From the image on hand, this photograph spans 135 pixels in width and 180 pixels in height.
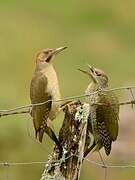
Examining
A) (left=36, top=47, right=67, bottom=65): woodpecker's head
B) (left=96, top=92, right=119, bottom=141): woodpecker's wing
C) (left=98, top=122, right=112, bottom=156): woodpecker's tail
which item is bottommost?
(left=98, top=122, right=112, bottom=156): woodpecker's tail

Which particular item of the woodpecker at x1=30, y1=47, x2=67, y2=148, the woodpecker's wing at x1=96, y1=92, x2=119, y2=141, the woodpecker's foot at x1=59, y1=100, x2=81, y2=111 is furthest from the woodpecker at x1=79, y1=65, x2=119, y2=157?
the woodpecker at x1=30, y1=47, x2=67, y2=148

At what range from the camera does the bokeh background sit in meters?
16.0

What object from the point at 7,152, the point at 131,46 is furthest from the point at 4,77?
the point at 7,152

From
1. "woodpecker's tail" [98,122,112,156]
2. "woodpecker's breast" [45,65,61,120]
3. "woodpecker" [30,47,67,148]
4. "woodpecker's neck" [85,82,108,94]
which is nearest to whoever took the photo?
"woodpecker's tail" [98,122,112,156]

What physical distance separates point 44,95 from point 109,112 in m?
1.03

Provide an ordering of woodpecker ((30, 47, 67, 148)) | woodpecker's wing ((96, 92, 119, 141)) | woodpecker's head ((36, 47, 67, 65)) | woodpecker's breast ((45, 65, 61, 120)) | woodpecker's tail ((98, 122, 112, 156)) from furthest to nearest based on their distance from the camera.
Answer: woodpecker's head ((36, 47, 67, 65)) < woodpecker's breast ((45, 65, 61, 120)) < woodpecker ((30, 47, 67, 148)) < woodpecker's tail ((98, 122, 112, 156)) < woodpecker's wing ((96, 92, 119, 141))

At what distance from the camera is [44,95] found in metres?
10.4

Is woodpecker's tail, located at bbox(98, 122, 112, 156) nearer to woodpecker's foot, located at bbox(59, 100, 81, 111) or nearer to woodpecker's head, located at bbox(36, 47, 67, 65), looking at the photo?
woodpecker's foot, located at bbox(59, 100, 81, 111)

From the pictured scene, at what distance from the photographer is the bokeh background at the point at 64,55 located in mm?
16031

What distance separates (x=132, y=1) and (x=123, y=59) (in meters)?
6.52

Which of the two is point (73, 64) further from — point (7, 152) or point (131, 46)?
point (7, 152)

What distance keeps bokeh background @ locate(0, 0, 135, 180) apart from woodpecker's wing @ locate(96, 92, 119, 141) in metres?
4.71

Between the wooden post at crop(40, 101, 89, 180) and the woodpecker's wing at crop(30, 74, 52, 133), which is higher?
the woodpecker's wing at crop(30, 74, 52, 133)

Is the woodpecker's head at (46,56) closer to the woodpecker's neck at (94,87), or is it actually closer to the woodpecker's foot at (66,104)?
the woodpecker's foot at (66,104)
